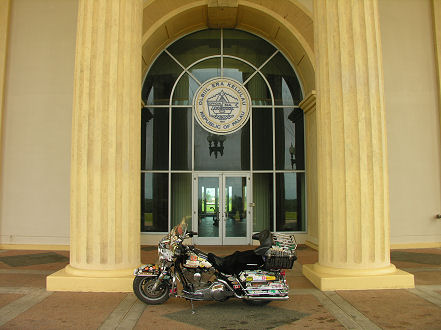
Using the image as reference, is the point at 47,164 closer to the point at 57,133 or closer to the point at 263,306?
the point at 57,133

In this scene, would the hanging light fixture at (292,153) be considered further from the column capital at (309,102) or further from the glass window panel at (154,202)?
the glass window panel at (154,202)

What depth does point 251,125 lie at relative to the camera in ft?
42.1

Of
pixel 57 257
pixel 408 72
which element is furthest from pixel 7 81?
pixel 408 72

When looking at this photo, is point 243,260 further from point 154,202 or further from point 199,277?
point 154,202

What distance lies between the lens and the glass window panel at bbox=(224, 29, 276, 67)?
13.3m

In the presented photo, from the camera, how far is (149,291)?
222 inches

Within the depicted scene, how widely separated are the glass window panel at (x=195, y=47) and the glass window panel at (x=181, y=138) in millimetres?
1803

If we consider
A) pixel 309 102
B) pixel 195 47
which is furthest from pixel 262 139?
pixel 195 47

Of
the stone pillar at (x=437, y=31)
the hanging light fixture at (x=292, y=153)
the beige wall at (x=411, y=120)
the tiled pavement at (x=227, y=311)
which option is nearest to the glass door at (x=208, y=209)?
the hanging light fixture at (x=292, y=153)

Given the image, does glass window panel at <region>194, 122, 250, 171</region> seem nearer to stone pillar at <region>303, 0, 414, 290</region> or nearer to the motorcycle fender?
stone pillar at <region>303, 0, 414, 290</region>

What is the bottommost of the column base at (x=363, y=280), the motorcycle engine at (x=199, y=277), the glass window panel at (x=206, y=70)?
the column base at (x=363, y=280)

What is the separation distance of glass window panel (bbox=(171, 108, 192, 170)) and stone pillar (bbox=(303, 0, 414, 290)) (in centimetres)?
632

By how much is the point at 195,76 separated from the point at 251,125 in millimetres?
2597

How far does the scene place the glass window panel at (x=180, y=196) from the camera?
1265 cm
